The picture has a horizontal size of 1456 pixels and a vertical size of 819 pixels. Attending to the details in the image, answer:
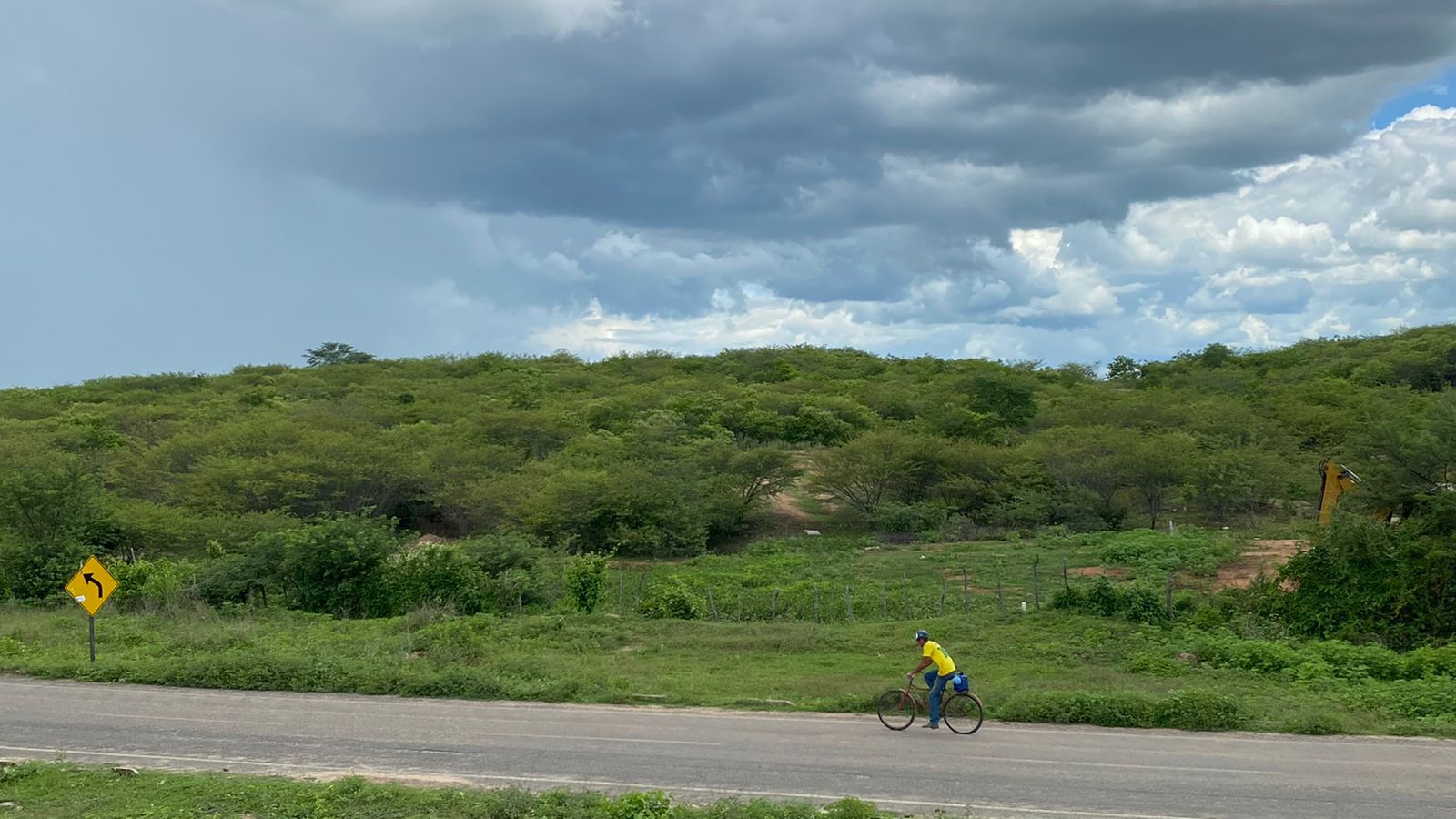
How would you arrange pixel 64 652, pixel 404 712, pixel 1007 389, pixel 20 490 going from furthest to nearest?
pixel 1007 389 < pixel 20 490 < pixel 64 652 < pixel 404 712

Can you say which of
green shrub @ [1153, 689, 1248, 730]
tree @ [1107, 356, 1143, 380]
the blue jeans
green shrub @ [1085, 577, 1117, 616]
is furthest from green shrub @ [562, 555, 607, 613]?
tree @ [1107, 356, 1143, 380]

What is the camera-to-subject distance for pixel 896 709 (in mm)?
16672

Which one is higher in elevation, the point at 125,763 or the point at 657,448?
the point at 657,448

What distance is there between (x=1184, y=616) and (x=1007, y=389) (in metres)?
44.4

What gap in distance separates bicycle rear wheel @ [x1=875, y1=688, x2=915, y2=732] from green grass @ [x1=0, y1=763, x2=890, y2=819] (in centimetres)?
437

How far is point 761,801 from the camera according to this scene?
39.5 feet

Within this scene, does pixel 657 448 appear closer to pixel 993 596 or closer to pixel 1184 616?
pixel 993 596

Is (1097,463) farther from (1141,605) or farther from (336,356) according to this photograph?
(336,356)

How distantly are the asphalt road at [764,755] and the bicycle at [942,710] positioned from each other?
277mm

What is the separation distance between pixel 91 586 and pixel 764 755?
50.6 feet

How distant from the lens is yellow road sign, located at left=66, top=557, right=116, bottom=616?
21.7 meters

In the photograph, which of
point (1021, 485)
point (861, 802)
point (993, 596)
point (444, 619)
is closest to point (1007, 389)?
point (1021, 485)

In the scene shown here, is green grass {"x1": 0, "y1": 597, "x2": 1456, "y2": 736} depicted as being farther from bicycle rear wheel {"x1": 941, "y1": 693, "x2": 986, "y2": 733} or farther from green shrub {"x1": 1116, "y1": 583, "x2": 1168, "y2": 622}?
bicycle rear wheel {"x1": 941, "y1": 693, "x2": 986, "y2": 733}

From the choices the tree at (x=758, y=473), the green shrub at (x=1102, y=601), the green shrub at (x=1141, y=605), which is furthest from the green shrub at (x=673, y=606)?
the tree at (x=758, y=473)
